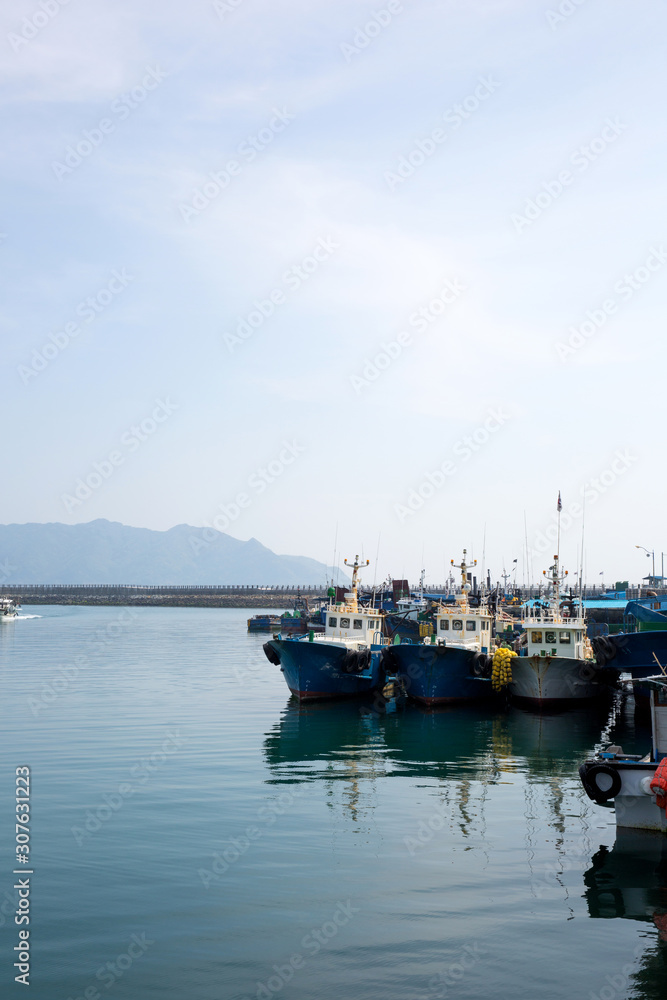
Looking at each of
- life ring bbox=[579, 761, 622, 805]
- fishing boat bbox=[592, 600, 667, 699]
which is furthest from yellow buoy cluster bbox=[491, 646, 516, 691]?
life ring bbox=[579, 761, 622, 805]

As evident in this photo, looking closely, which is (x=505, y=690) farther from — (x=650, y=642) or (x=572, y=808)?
(x=572, y=808)

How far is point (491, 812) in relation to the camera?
21656 mm

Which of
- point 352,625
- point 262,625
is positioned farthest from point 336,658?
point 262,625

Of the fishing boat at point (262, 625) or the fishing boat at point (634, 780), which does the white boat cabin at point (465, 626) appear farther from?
the fishing boat at point (262, 625)

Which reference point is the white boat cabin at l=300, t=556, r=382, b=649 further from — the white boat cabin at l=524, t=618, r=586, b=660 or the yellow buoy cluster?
the white boat cabin at l=524, t=618, r=586, b=660

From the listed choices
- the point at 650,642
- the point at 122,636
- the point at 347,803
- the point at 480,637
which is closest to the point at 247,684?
the point at 480,637

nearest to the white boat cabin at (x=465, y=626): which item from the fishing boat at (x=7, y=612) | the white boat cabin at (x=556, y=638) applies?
the white boat cabin at (x=556, y=638)

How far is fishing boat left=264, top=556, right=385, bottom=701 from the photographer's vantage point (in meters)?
41.5

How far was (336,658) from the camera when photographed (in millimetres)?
42188

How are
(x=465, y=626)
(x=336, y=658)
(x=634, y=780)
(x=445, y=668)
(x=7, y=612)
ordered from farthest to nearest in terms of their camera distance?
1. (x=7, y=612)
2. (x=465, y=626)
3. (x=336, y=658)
4. (x=445, y=668)
5. (x=634, y=780)

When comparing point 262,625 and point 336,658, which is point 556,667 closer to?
point 336,658

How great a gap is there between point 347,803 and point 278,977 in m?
10.3

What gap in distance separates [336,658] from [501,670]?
29.4 feet

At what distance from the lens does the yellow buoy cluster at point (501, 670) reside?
42.6 m
